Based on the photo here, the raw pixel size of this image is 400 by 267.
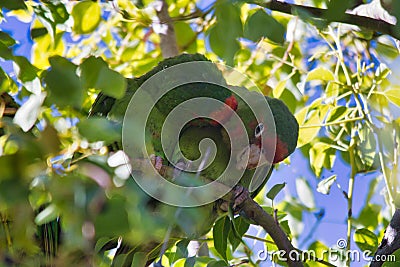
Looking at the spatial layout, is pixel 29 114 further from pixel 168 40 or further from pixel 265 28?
pixel 168 40

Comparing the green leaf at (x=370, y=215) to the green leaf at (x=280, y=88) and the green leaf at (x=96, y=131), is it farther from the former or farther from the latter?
the green leaf at (x=96, y=131)

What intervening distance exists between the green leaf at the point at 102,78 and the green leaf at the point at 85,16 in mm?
854

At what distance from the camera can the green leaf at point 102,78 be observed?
637 millimetres

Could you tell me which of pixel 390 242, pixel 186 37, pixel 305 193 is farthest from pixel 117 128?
pixel 186 37

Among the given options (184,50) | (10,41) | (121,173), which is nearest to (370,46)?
(184,50)

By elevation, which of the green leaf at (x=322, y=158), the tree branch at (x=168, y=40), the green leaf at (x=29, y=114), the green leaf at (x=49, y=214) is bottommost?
the green leaf at (x=322, y=158)

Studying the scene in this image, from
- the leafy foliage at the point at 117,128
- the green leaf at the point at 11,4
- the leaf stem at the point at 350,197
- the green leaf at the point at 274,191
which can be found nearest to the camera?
the leafy foliage at the point at 117,128

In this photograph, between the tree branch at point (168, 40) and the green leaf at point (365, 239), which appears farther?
the tree branch at point (168, 40)

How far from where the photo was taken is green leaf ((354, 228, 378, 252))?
1368 millimetres

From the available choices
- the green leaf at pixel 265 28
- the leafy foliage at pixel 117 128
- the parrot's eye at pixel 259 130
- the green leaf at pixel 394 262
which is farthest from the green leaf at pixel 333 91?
the green leaf at pixel 265 28

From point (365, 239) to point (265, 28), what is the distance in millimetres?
771

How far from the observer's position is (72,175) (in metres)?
0.57

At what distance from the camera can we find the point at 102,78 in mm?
642

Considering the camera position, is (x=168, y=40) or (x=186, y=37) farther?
(x=186, y=37)
